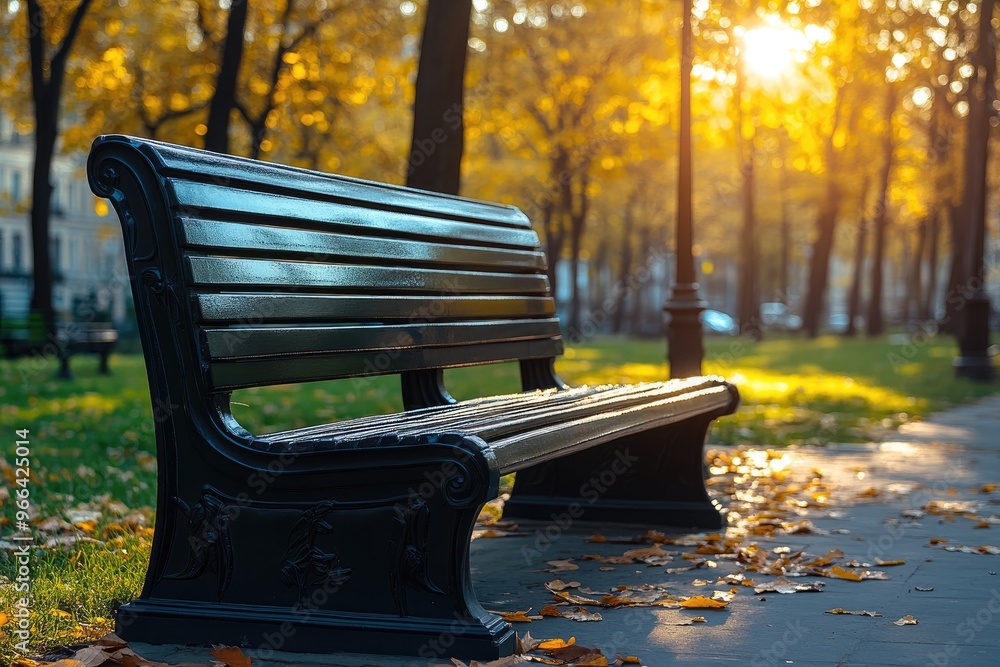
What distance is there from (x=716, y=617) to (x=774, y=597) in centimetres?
40

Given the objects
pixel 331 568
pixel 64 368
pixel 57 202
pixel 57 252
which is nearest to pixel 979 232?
pixel 64 368

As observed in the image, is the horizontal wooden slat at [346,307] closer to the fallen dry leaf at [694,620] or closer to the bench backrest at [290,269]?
the bench backrest at [290,269]

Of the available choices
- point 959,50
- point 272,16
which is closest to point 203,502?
point 272,16

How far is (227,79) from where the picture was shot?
1306 cm

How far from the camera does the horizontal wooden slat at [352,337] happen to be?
143 inches

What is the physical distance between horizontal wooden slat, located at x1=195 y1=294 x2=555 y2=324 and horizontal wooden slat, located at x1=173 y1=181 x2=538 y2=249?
0.83 ft

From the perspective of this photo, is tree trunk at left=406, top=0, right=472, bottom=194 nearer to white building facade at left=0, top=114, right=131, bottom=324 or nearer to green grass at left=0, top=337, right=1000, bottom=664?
green grass at left=0, top=337, right=1000, bottom=664

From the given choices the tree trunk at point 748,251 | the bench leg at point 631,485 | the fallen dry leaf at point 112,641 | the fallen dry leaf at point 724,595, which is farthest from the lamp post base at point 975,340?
the tree trunk at point 748,251

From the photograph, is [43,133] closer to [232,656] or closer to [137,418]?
[137,418]

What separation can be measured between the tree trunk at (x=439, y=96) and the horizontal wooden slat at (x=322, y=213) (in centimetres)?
372

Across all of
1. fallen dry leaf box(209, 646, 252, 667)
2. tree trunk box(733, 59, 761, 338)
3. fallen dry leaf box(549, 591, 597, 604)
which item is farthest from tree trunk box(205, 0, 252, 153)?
tree trunk box(733, 59, 761, 338)

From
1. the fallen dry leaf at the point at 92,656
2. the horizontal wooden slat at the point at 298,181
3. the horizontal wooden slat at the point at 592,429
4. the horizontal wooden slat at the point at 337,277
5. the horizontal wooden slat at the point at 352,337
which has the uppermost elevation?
the horizontal wooden slat at the point at 298,181

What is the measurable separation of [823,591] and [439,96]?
5.91 m

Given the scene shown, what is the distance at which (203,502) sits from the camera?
358cm
